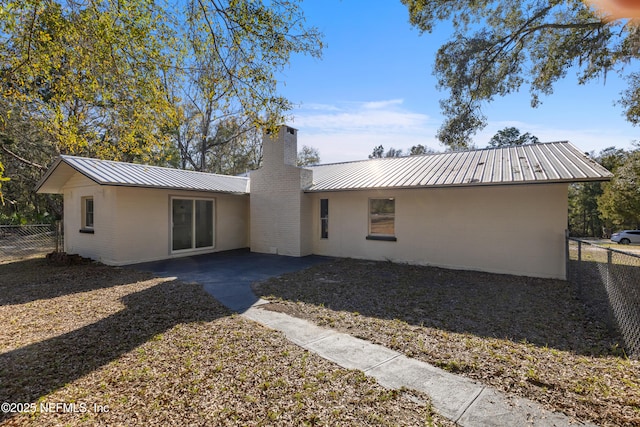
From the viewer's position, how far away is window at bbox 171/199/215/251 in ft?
36.9

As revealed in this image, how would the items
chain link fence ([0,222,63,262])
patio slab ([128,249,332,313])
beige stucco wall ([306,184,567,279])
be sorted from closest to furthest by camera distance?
patio slab ([128,249,332,313]) < beige stucco wall ([306,184,567,279]) < chain link fence ([0,222,63,262])

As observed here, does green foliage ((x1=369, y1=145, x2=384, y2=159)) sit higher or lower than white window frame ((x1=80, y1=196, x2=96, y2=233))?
higher

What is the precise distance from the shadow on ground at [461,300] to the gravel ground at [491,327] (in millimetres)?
18

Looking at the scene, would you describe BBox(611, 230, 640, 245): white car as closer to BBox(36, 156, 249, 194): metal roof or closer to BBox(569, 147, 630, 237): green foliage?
BBox(569, 147, 630, 237): green foliage

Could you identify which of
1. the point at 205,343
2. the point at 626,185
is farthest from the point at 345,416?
the point at 626,185

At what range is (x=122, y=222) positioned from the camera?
9.77 m

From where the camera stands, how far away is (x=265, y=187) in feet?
40.7

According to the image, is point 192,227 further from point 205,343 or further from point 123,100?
point 205,343

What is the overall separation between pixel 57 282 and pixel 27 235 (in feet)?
32.2

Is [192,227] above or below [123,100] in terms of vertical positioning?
below

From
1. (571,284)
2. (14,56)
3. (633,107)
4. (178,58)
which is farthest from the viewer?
(633,107)

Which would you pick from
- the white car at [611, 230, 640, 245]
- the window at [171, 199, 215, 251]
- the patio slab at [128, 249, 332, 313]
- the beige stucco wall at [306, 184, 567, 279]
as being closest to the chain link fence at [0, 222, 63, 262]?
the window at [171, 199, 215, 251]

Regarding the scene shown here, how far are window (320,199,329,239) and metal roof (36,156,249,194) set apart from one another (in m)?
3.40

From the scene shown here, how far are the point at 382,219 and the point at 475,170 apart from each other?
325 centimetres
